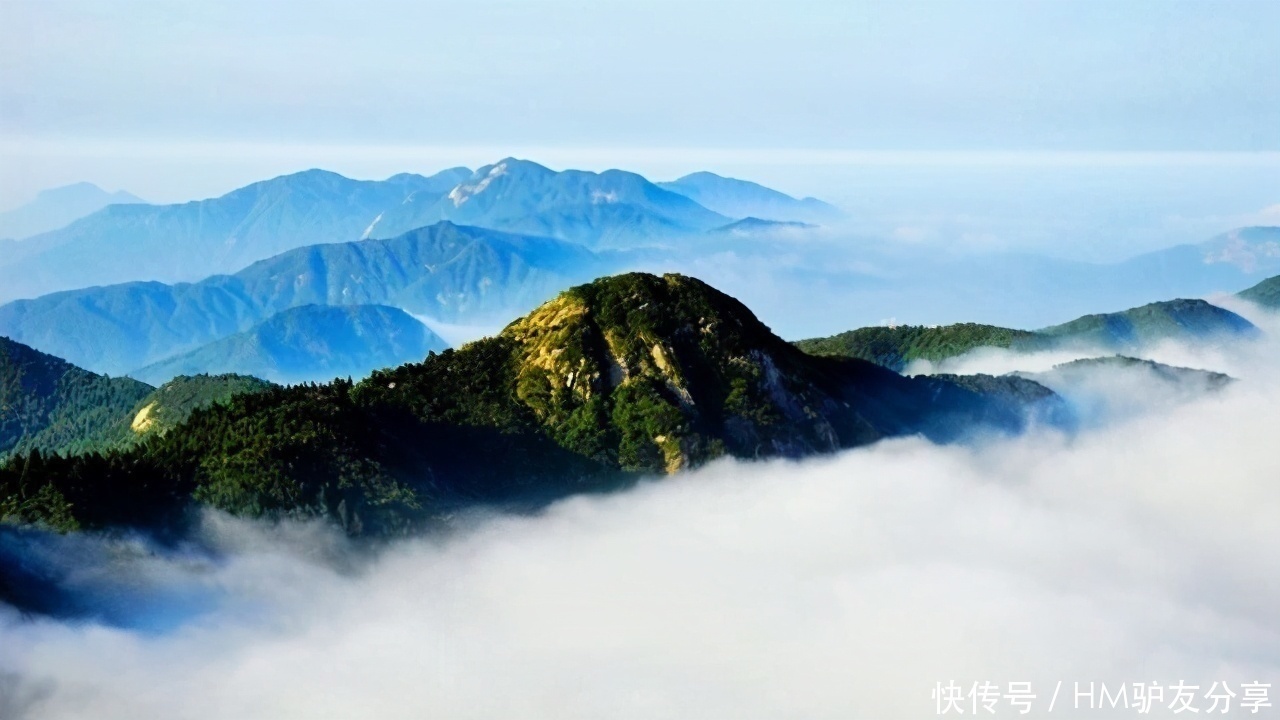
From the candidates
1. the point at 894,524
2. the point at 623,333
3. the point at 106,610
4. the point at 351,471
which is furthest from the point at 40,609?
the point at 894,524

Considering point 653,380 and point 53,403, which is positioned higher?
point 653,380

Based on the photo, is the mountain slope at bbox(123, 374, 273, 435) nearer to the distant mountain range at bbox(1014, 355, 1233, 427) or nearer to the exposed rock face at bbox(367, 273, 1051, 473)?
the exposed rock face at bbox(367, 273, 1051, 473)

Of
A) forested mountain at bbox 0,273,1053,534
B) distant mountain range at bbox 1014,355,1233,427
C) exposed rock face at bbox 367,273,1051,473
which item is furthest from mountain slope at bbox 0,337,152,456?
distant mountain range at bbox 1014,355,1233,427

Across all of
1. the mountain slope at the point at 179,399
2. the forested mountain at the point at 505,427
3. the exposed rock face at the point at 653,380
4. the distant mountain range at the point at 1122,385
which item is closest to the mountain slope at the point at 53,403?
the mountain slope at the point at 179,399

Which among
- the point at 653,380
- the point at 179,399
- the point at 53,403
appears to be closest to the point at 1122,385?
the point at 653,380

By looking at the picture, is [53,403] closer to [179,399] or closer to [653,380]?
[179,399]

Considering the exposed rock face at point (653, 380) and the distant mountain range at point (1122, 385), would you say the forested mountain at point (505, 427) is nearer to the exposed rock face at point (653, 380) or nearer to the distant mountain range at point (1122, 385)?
the exposed rock face at point (653, 380)
